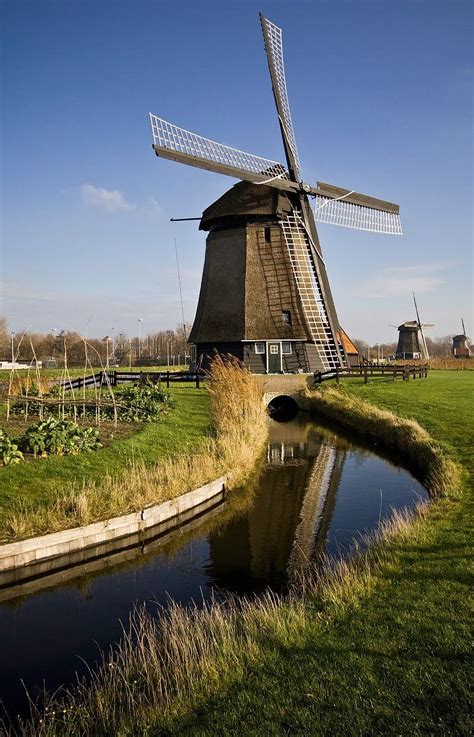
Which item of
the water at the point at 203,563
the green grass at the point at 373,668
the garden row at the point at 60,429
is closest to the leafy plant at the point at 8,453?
the garden row at the point at 60,429

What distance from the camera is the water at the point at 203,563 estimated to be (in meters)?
5.77

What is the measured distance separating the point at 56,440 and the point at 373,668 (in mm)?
7705

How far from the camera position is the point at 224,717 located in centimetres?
382

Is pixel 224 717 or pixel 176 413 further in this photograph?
pixel 176 413

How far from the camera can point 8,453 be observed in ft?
31.0

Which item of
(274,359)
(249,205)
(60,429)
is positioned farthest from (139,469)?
(249,205)

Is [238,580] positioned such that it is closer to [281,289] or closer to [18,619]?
[18,619]

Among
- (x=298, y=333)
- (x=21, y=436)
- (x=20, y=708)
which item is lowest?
(x=20, y=708)

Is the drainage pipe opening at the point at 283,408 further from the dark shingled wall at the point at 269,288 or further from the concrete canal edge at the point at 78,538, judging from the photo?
the concrete canal edge at the point at 78,538

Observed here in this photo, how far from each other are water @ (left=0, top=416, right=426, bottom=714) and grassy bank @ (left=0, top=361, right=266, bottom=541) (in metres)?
0.73

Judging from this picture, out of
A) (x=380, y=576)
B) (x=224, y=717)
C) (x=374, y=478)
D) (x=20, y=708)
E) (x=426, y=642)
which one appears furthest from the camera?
(x=374, y=478)

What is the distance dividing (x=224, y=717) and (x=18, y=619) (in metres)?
3.52

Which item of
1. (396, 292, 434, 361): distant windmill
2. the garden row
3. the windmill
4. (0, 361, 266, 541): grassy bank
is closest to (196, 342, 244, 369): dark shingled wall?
the windmill

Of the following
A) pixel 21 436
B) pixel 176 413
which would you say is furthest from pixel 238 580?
pixel 176 413
